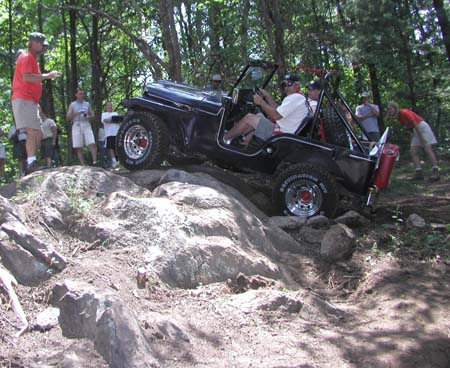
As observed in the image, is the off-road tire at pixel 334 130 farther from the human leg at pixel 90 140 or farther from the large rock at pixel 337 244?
the human leg at pixel 90 140

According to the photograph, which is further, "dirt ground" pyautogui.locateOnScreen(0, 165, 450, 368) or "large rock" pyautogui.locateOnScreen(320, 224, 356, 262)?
"large rock" pyautogui.locateOnScreen(320, 224, 356, 262)

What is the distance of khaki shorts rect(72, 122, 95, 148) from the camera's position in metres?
10.3

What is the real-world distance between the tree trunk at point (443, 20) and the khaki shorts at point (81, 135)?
8.78 metres

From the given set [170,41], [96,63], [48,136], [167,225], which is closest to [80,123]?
[48,136]

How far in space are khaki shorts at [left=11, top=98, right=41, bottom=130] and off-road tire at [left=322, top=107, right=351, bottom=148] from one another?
3720 mm

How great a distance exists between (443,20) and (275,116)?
8.26 metres

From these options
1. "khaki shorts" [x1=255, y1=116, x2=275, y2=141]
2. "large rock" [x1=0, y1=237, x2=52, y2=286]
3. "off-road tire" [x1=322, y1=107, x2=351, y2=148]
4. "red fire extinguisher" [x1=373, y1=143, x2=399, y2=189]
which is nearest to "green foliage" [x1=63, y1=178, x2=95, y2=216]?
"large rock" [x1=0, y1=237, x2=52, y2=286]

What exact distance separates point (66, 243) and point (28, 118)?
2831 mm

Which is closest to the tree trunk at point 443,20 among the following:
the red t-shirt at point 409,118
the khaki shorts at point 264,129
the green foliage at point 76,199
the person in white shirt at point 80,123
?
the red t-shirt at point 409,118

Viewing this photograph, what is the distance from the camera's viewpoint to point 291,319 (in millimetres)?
4195

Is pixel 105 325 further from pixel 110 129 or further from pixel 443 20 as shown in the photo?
pixel 443 20

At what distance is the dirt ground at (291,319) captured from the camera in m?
3.49

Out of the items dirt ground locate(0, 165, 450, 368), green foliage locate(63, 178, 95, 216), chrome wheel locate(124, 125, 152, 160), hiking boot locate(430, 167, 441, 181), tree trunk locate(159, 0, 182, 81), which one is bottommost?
dirt ground locate(0, 165, 450, 368)

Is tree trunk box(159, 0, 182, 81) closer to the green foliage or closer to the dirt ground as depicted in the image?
the green foliage
